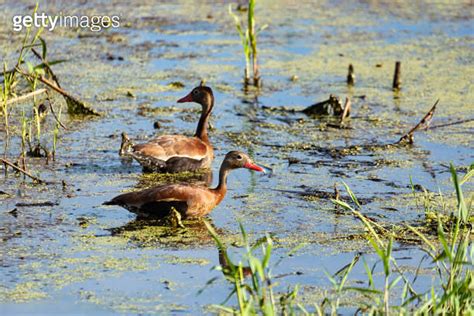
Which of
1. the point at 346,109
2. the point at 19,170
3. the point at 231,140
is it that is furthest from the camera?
the point at 346,109

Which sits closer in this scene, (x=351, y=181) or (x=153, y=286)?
(x=153, y=286)

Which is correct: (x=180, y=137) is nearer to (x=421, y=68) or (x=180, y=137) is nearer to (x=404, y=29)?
(x=421, y=68)

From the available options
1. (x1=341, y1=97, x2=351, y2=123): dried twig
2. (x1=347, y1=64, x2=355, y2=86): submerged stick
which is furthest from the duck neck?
(x1=347, y1=64, x2=355, y2=86): submerged stick

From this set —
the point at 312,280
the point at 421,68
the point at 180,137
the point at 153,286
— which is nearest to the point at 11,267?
the point at 153,286

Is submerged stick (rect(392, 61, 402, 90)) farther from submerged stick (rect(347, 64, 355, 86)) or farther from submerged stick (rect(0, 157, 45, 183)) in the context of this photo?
submerged stick (rect(0, 157, 45, 183))

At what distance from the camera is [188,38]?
15.3 m

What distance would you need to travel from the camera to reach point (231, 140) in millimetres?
10648

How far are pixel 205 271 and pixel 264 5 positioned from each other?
1119cm

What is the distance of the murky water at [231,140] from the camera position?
22.1ft

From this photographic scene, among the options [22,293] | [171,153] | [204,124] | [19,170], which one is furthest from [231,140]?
[22,293]

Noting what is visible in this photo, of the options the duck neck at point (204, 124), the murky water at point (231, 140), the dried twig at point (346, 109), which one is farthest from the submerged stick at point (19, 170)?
the dried twig at point (346, 109)

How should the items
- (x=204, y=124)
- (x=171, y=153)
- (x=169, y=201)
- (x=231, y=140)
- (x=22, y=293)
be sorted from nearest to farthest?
(x=22, y=293), (x=169, y=201), (x=171, y=153), (x=204, y=124), (x=231, y=140)

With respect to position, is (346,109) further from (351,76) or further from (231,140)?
(351,76)

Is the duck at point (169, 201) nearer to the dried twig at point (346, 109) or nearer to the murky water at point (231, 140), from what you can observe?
the murky water at point (231, 140)
